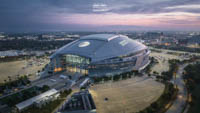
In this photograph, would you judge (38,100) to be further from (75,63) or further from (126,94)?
(75,63)

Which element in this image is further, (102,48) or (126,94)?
(102,48)

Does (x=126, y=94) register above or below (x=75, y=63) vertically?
below

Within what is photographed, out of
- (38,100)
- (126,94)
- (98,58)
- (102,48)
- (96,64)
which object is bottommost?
(126,94)

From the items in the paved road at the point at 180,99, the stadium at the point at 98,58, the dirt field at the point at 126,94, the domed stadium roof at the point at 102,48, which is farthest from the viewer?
the domed stadium roof at the point at 102,48

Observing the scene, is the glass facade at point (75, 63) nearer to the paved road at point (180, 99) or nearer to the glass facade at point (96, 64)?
the glass facade at point (96, 64)

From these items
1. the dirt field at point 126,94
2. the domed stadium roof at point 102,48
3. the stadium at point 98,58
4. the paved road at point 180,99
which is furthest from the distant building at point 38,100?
the paved road at point 180,99

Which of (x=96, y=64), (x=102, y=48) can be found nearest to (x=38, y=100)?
(x=96, y=64)

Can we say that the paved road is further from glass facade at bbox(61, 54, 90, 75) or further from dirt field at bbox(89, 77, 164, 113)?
glass facade at bbox(61, 54, 90, 75)
